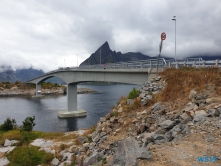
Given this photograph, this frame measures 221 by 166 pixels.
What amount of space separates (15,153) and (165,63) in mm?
17286

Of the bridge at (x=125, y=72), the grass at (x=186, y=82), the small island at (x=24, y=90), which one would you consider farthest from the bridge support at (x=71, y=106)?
the small island at (x=24, y=90)

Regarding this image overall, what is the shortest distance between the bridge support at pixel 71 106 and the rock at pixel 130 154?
43871 mm

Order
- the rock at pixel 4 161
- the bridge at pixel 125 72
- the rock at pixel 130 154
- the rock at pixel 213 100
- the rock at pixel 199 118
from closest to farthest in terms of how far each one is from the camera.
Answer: the rock at pixel 130 154
the rock at pixel 199 118
the rock at pixel 213 100
the rock at pixel 4 161
the bridge at pixel 125 72

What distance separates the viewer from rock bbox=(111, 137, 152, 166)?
6.35 m

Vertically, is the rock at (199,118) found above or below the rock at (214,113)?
below

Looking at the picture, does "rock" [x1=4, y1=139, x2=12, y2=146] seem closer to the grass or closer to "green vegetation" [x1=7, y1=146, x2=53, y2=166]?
"green vegetation" [x1=7, y1=146, x2=53, y2=166]

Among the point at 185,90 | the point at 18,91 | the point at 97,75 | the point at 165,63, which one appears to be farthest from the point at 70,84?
the point at 18,91

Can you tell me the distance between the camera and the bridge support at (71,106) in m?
49.4

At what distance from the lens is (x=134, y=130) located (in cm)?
1166

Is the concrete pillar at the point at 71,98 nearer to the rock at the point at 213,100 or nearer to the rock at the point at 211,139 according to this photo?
the rock at the point at 213,100

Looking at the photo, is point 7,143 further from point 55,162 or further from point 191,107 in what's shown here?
point 191,107

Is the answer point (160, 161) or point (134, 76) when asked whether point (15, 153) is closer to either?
point (160, 161)

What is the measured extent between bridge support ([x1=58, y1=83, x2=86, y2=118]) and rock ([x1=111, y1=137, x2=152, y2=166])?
144 feet

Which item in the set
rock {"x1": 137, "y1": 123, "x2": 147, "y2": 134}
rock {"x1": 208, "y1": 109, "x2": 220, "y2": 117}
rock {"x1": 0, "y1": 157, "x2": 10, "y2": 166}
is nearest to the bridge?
Result: rock {"x1": 208, "y1": 109, "x2": 220, "y2": 117}
